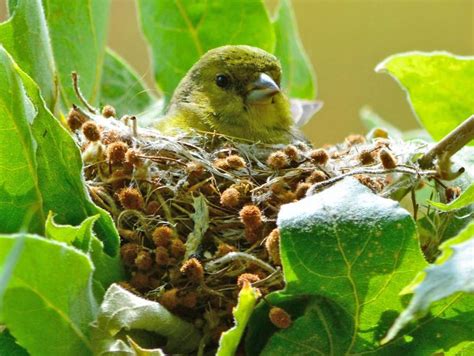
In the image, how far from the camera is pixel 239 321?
1469mm

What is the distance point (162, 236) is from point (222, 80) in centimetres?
98

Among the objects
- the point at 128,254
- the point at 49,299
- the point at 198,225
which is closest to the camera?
the point at 49,299

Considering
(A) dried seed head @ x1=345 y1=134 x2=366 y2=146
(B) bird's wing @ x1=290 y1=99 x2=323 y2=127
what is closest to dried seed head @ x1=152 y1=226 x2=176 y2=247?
(A) dried seed head @ x1=345 y1=134 x2=366 y2=146

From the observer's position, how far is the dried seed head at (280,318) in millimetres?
1525

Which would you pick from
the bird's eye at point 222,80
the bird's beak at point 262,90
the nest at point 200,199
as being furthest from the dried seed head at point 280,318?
the bird's eye at point 222,80

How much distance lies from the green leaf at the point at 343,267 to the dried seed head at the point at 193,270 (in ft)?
0.65

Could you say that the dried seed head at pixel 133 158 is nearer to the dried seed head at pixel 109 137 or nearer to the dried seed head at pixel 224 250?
the dried seed head at pixel 109 137

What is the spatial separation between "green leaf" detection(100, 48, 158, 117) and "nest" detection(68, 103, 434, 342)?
7.2 inches

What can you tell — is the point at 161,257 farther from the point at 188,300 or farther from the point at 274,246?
the point at 274,246

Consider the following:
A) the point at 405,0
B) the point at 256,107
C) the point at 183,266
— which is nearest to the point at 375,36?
the point at 405,0

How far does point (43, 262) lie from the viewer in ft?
4.56

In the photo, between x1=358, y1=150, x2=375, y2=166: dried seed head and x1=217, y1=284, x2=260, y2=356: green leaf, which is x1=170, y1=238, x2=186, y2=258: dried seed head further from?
x1=358, y1=150, x2=375, y2=166: dried seed head

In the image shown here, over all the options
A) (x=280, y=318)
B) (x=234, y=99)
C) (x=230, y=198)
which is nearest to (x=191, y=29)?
(x=234, y=99)

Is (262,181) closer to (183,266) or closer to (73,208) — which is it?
(183,266)
